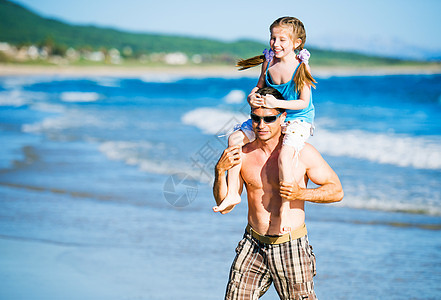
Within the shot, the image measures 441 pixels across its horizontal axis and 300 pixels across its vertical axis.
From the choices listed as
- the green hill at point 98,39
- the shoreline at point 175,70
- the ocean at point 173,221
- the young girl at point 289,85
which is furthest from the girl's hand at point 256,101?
the green hill at point 98,39

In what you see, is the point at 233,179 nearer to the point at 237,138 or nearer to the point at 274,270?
the point at 237,138

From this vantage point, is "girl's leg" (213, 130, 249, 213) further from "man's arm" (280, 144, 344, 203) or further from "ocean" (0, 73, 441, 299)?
"ocean" (0, 73, 441, 299)

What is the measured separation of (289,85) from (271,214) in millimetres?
803

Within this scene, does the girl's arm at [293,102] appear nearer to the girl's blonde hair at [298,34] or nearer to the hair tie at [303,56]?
the girl's blonde hair at [298,34]

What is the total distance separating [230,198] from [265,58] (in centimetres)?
89

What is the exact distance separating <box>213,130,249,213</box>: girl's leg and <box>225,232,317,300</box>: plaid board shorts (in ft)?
0.95

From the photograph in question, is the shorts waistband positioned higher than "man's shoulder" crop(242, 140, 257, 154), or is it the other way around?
"man's shoulder" crop(242, 140, 257, 154)

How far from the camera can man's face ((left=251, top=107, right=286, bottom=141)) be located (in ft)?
11.7

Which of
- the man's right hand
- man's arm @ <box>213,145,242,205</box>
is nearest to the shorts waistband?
man's arm @ <box>213,145,242,205</box>

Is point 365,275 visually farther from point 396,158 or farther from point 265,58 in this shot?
point 396,158

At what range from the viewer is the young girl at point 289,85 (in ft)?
11.7

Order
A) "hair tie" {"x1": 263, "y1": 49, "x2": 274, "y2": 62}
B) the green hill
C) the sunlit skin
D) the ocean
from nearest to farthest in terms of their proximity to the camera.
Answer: the sunlit skin, "hair tie" {"x1": 263, "y1": 49, "x2": 274, "y2": 62}, the ocean, the green hill

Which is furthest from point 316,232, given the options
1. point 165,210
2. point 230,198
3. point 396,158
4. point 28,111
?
point 28,111

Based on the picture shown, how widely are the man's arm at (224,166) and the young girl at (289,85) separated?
2.4 inches
